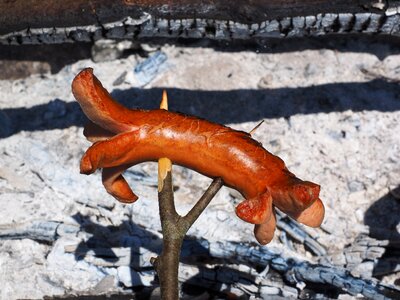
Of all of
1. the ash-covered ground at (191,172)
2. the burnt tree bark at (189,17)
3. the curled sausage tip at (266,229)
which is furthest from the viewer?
the ash-covered ground at (191,172)

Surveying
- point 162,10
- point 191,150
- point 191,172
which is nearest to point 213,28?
point 162,10

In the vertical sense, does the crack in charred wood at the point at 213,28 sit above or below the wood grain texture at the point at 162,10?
below

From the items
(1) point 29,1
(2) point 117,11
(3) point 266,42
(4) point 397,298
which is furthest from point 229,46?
(4) point 397,298

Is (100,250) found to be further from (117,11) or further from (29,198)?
(117,11)

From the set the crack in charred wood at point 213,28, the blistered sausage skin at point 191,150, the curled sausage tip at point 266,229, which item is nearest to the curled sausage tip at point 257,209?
the blistered sausage skin at point 191,150

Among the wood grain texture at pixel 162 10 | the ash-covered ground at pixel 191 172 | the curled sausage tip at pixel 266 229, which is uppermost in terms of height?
the wood grain texture at pixel 162 10

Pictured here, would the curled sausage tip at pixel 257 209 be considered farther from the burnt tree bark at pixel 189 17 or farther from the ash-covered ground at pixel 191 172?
the burnt tree bark at pixel 189 17
